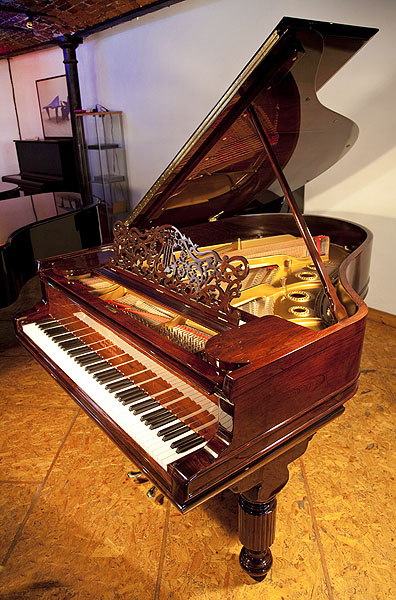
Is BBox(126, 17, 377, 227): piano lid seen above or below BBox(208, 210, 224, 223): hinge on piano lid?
above

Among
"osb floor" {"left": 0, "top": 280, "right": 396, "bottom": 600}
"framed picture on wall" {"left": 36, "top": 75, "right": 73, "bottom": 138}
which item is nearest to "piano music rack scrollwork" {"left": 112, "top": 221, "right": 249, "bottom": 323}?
"osb floor" {"left": 0, "top": 280, "right": 396, "bottom": 600}

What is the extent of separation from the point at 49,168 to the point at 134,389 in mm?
5942

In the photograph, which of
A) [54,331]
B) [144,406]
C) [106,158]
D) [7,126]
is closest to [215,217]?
[54,331]

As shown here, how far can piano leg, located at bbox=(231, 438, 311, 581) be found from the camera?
1433 mm

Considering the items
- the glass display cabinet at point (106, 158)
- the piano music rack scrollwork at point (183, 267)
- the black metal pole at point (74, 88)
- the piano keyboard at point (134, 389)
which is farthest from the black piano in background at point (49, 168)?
the piano keyboard at point (134, 389)

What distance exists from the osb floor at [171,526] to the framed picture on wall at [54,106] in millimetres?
6311

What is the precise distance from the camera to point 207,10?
4.53 metres

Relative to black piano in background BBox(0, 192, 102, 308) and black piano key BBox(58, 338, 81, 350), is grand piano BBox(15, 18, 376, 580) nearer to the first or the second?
black piano key BBox(58, 338, 81, 350)

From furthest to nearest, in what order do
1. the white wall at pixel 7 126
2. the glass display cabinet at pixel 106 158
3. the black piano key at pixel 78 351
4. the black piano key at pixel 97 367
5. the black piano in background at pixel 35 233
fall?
the white wall at pixel 7 126, the glass display cabinet at pixel 106 158, the black piano in background at pixel 35 233, the black piano key at pixel 78 351, the black piano key at pixel 97 367

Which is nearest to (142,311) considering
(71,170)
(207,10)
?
(207,10)

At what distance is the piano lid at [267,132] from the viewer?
4.64 ft

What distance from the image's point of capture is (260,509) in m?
1.53

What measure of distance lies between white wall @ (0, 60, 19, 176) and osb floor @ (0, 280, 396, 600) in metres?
7.86

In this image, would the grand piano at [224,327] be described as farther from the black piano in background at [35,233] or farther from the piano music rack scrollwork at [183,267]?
the black piano in background at [35,233]
